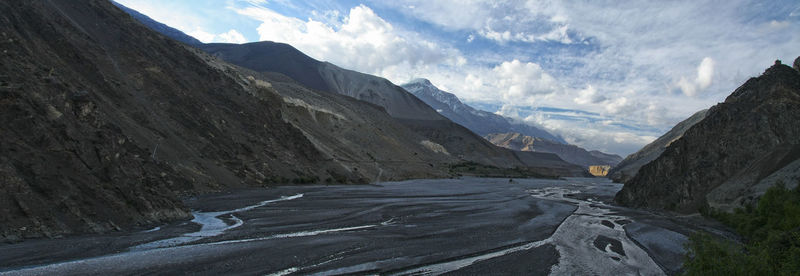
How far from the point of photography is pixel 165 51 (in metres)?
68.9

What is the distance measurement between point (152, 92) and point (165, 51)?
17.8m

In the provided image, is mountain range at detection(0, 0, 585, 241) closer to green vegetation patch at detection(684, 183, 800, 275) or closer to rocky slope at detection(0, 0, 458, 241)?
rocky slope at detection(0, 0, 458, 241)

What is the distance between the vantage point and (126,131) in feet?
130

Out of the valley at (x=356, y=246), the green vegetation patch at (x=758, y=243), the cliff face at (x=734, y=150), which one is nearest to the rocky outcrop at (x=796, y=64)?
the cliff face at (x=734, y=150)

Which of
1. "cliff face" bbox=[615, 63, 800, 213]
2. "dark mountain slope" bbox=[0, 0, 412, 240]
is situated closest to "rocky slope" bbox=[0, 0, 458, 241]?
"dark mountain slope" bbox=[0, 0, 412, 240]

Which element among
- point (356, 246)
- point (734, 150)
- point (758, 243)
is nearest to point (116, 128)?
point (356, 246)

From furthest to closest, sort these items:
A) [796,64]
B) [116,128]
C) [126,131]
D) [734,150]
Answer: [796,64], [126,131], [734,150], [116,128]

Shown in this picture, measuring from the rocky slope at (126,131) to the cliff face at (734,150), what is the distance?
37.2 metres

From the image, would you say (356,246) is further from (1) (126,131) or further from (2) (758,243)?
(1) (126,131)

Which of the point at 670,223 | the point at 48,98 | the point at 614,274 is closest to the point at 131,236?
the point at 48,98

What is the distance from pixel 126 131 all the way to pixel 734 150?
173 feet

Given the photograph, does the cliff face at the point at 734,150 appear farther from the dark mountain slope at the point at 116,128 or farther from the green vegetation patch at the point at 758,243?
the dark mountain slope at the point at 116,128

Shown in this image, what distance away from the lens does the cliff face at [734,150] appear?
109ft

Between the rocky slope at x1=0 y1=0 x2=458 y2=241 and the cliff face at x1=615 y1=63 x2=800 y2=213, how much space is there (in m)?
37.2
